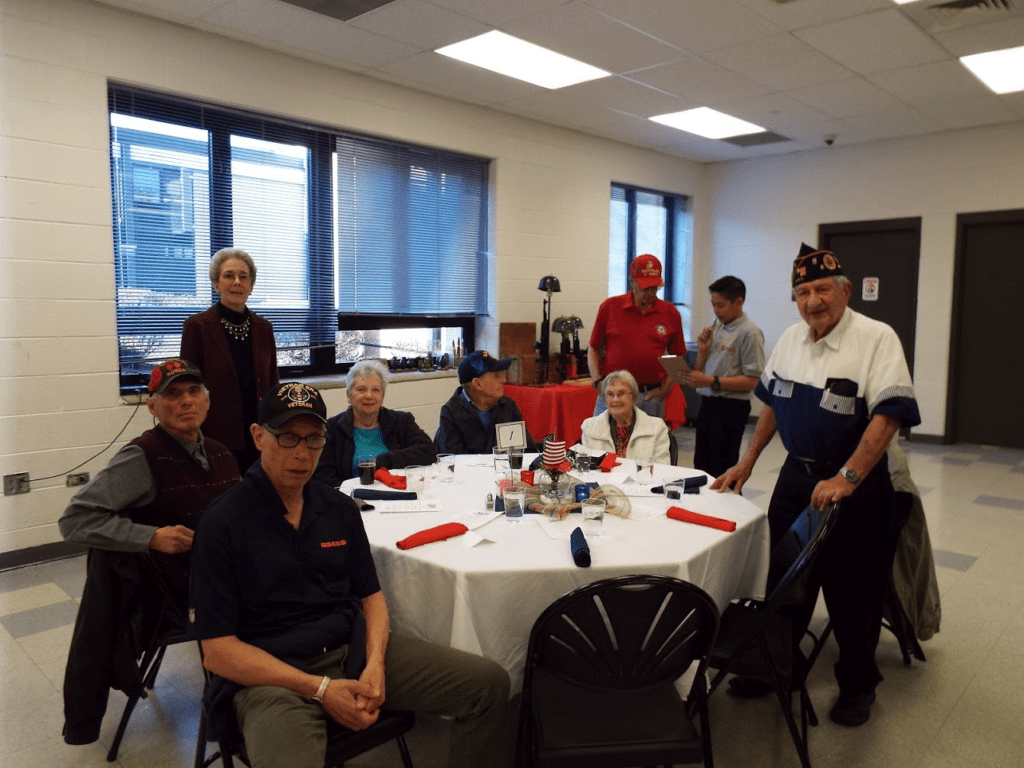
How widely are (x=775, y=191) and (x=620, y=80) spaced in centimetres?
341

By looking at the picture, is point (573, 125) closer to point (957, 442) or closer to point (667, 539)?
point (957, 442)

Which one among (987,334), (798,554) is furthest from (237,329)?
(987,334)

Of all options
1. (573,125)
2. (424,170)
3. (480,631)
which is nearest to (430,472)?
(480,631)

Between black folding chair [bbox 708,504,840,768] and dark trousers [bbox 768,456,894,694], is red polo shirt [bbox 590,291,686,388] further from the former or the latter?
black folding chair [bbox 708,504,840,768]

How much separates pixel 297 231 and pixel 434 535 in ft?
11.8

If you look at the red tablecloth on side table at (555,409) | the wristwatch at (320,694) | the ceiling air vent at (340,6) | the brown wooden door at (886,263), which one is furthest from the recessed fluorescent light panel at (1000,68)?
the wristwatch at (320,694)

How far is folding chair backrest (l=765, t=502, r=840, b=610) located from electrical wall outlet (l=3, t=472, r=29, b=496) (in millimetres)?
3677

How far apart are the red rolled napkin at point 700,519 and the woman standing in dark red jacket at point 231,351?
83.9 inches

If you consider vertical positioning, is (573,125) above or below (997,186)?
above

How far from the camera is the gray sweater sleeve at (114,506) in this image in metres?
2.03

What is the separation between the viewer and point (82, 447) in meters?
4.01

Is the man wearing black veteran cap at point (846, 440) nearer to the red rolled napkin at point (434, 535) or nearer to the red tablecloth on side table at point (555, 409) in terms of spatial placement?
the red rolled napkin at point (434, 535)

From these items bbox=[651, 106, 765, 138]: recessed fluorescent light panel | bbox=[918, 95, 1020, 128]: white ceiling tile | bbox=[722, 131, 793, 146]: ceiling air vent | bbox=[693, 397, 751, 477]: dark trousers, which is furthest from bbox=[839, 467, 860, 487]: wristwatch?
bbox=[722, 131, 793, 146]: ceiling air vent

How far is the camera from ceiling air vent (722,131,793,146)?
7117 mm
